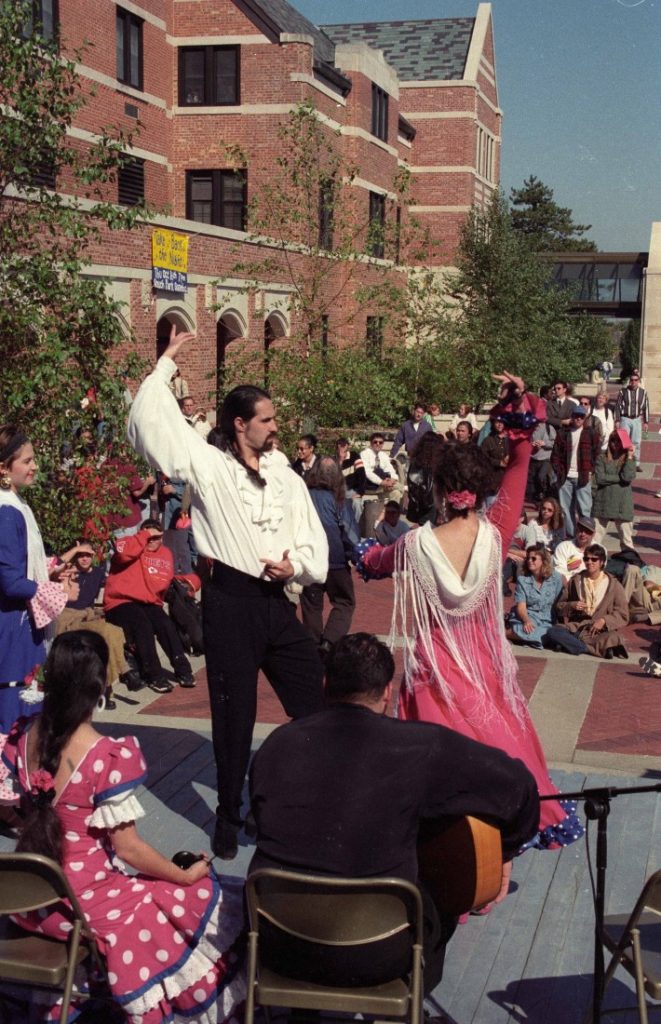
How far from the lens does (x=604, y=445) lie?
16031 millimetres

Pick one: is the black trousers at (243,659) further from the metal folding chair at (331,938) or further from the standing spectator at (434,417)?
the standing spectator at (434,417)

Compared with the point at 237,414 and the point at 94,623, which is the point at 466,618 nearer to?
the point at 237,414

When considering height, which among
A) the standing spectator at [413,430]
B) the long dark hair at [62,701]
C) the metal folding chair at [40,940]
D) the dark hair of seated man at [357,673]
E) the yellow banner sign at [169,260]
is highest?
the yellow banner sign at [169,260]

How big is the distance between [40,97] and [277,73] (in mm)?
24837

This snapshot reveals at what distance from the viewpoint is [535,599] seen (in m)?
11.2

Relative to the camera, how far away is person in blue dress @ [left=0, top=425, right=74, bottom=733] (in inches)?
230

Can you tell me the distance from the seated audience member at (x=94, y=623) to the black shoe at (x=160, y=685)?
0.10 meters

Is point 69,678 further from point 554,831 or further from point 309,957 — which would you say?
point 554,831

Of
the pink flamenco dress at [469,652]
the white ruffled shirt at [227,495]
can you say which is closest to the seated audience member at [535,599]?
the white ruffled shirt at [227,495]

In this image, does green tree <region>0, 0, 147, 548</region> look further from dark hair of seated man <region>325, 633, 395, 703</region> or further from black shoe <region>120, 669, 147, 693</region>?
dark hair of seated man <region>325, 633, 395, 703</region>

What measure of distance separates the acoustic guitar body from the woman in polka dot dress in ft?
2.25

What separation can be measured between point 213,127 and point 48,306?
82.8 feet

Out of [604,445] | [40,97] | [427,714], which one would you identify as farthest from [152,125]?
[427,714]

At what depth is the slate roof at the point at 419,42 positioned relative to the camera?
48125 millimetres
